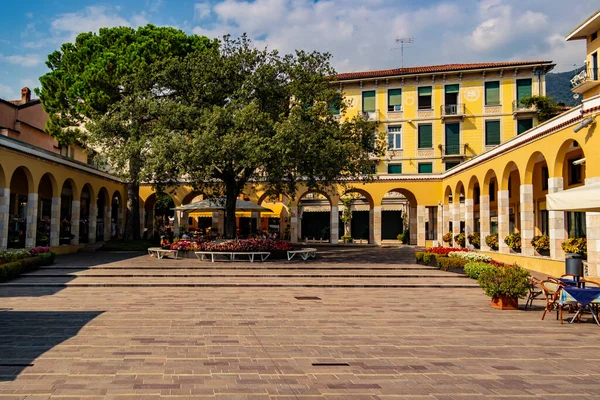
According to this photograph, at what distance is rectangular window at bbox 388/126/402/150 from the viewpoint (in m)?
40.2

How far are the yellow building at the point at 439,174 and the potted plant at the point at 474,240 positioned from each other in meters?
0.41

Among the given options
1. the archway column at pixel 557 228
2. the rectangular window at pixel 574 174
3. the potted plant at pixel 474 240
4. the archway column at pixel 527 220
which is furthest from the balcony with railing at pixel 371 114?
the archway column at pixel 557 228

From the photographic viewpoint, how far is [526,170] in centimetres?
1891

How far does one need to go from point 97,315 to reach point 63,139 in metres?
23.0

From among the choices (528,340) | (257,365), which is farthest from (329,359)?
(528,340)

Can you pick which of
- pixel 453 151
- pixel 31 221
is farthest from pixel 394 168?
pixel 31 221

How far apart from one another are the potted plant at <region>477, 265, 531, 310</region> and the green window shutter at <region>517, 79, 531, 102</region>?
31718 mm

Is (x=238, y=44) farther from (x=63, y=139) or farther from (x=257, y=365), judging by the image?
(x=257, y=365)

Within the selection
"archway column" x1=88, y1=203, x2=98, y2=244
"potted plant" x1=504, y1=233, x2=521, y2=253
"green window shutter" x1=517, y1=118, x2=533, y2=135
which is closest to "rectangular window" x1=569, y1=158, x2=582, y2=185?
"potted plant" x1=504, y1=233, x2=521, y2=253

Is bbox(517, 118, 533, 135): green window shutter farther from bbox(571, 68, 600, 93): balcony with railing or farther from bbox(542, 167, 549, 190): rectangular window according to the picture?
bbox(542, 167, 549, 190): rectangular window

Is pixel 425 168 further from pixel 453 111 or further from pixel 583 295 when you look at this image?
pixel 583 295

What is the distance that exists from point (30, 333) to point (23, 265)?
920 cm

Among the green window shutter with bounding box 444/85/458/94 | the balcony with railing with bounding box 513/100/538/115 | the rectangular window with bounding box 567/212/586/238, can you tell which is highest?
the green window shutter with bounding box 444/85/458/94

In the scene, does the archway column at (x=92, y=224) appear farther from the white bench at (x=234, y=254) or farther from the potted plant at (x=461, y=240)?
the potted plant at (x=461, y=240)
